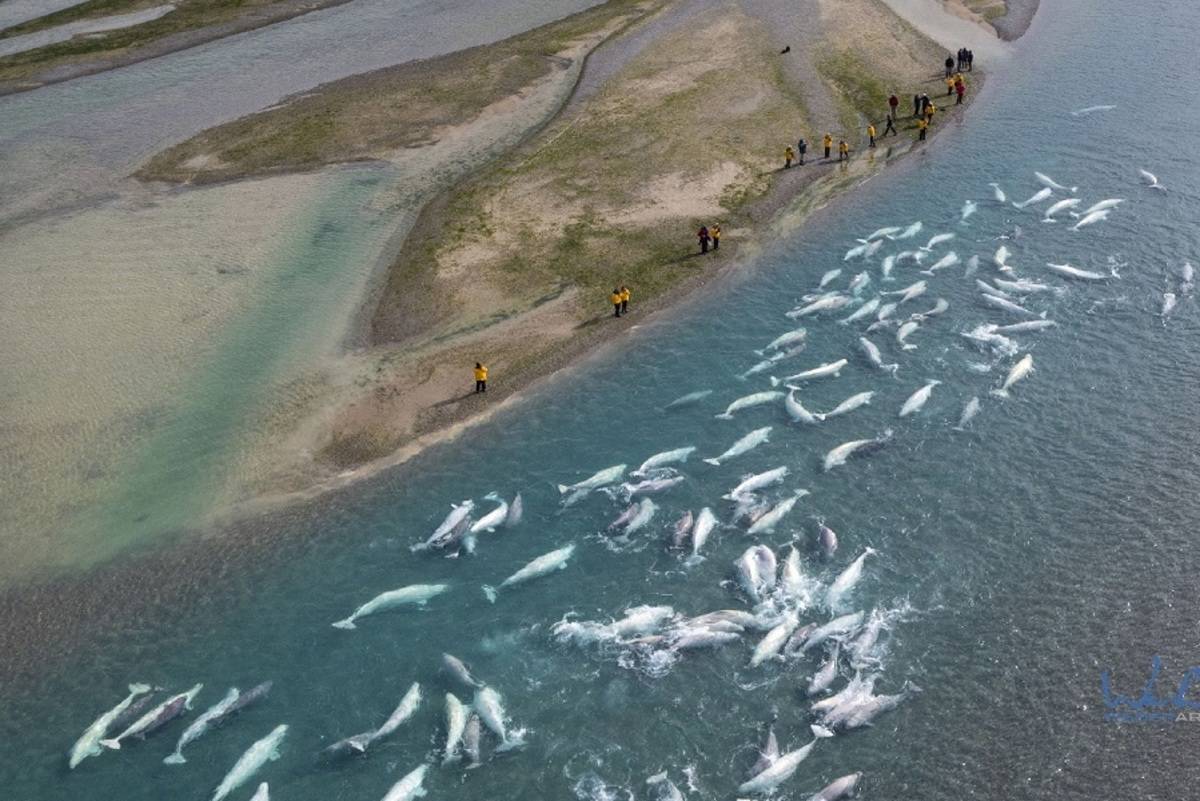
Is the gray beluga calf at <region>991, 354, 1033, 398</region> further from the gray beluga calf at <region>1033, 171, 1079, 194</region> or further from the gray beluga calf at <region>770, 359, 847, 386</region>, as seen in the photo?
the gray beluga calf at <region>1033, 171, 1079, 194</region>

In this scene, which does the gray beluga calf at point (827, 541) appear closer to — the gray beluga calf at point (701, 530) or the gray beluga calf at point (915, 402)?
the gray beluga calf at point (701, 530)

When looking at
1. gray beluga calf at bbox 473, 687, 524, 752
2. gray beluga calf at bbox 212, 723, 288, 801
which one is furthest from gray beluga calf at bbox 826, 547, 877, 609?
gray beluga calf at bbox 212, 723, 288, 801

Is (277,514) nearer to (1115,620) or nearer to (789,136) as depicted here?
(1115,620)

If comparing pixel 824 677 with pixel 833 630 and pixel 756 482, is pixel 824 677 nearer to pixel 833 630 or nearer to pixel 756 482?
pixel 833 630

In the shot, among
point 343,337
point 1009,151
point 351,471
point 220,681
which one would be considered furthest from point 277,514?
point 1009,151

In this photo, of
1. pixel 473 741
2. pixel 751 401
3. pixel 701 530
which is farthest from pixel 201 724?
pixel 751 401
